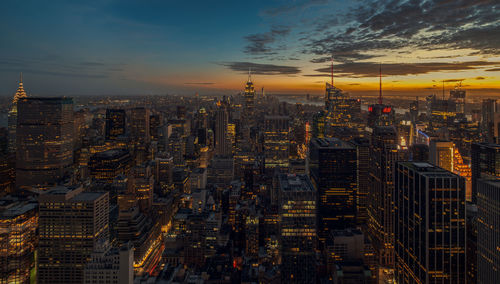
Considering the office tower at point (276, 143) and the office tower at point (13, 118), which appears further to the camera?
the office tower at point (276, 143)

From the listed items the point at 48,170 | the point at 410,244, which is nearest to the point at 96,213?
the point at 410,244

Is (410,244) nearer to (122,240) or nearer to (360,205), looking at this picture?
(360,205)

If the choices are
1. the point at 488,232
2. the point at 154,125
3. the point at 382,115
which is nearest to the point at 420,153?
the point at 382,115

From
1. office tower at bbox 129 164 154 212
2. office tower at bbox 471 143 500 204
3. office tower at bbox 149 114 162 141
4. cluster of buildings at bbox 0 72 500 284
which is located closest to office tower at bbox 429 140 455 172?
cluster of buildings at bbox 0 72 500 284

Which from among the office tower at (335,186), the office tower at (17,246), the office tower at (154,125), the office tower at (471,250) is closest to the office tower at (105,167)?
the office tower at (154,125)

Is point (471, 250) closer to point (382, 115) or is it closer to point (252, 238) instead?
point (252, 238)

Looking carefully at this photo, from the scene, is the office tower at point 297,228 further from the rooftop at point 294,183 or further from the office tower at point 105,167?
the office tower at point 105,167
